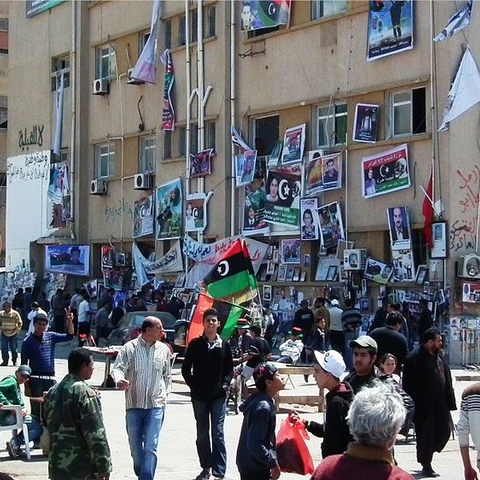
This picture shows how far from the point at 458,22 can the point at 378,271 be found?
6564mm

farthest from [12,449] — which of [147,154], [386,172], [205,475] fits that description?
[147,154]

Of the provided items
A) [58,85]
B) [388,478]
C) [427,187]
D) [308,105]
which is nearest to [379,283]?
[427,187]

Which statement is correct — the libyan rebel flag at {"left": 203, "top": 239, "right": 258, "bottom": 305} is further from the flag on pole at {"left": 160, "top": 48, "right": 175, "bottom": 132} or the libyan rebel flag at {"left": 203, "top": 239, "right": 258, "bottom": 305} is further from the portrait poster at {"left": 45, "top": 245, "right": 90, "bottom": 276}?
the portrait poster at {"left": 45, "top": 245, "right": 90, "bottom": 276}

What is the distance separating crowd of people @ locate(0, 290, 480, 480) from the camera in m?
4.99

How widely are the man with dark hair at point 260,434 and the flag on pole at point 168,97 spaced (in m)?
27.7

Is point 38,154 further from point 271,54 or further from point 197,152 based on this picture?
point 271,54

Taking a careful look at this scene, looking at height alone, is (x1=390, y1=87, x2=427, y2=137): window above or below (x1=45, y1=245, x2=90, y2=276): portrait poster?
above

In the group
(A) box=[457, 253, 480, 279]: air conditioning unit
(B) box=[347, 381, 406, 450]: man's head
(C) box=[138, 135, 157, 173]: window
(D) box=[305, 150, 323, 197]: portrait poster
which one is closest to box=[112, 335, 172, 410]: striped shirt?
(B) box=[347, 381, 406, 450]: man's head

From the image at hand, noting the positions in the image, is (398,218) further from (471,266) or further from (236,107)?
(236,107)

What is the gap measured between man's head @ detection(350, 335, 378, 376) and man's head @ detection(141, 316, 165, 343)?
8.49 ft

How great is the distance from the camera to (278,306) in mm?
31625

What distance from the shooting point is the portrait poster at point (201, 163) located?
33938mm

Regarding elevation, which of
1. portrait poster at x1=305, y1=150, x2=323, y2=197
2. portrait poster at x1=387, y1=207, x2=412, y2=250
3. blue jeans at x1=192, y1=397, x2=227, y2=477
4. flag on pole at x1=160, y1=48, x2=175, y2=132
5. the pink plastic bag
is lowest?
blue jeans at x1=192, y1=397, x2=227, y2=477

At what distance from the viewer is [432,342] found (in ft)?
38.4
